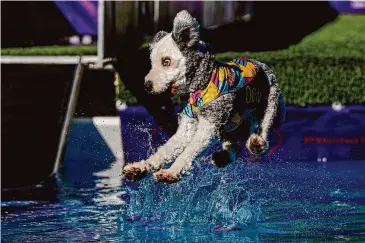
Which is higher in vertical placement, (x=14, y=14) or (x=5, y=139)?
(x=14, y=14)

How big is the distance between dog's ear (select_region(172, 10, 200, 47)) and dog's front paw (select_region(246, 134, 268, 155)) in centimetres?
88

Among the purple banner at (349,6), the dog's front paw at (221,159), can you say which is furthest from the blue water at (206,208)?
the purple banner at (349,6)

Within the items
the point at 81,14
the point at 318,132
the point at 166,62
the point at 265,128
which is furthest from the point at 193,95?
the point at 81,14

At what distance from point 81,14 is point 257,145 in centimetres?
769

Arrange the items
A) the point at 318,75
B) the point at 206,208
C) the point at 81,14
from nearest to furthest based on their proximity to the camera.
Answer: the point at 206,208 → the point at 318,75 → the point at 81,14

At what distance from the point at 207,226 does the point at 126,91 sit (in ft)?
12.9

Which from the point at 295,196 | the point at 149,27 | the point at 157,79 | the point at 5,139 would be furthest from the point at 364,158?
the point at 157,79

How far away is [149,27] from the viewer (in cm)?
1284

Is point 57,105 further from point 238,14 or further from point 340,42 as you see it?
point 340,42

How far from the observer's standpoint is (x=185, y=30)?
6.61m

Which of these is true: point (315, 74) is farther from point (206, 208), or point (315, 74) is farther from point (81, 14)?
point (206, 208)

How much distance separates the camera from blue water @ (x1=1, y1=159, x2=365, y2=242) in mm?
7789

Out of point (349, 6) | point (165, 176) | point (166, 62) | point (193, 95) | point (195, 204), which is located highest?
point (166, 62)

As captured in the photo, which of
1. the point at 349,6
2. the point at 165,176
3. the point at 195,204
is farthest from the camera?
the point at 349,6
